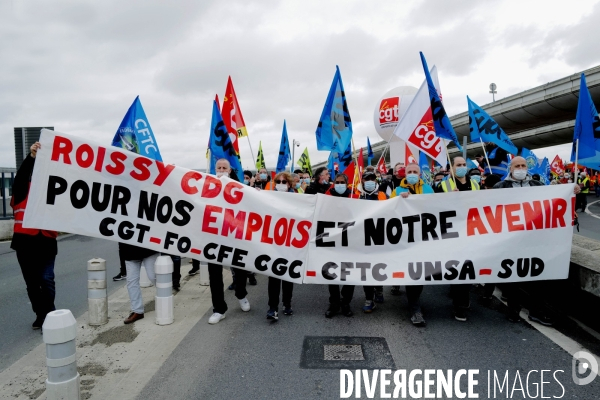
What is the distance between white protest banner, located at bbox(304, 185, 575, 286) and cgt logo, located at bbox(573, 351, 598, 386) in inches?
39.6

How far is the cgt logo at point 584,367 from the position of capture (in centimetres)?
322

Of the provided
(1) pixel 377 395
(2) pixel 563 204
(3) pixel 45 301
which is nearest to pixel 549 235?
(2) pixel 563 204

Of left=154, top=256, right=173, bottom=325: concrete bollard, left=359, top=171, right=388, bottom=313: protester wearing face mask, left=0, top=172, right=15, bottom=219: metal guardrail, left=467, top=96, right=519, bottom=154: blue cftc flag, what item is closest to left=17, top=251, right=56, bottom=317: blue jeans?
left=154, top=256, right=173, bottom=325: concrete bollard

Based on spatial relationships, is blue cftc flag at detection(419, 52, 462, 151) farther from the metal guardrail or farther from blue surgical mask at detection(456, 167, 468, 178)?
the metal guardrail

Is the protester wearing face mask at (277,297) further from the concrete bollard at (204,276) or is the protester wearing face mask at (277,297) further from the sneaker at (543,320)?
the sneaker at (543,320)

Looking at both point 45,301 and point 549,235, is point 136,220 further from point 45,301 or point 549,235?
point 549,235

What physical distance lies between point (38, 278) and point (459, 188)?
530cm

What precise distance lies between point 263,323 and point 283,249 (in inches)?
36.0

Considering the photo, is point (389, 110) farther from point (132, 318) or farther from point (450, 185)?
point (132, 318)

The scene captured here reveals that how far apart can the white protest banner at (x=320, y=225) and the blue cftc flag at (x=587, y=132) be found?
3.29 feet

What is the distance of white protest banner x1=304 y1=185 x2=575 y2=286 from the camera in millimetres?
4488

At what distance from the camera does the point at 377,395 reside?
3107 millimetres

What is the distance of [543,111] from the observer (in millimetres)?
25406

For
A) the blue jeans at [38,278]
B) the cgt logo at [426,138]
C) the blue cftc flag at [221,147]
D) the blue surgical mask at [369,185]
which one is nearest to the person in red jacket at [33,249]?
the blue jeans at [38,278]
